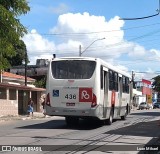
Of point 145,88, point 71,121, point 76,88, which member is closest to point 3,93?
point 71,121

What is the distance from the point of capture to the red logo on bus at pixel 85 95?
20938mm

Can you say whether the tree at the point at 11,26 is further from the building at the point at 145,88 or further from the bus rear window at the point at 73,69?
the building at the point at 145,88

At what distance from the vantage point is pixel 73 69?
21422 millimetres

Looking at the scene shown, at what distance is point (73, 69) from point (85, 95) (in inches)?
57.0

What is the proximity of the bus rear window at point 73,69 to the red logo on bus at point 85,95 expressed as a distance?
63 cm

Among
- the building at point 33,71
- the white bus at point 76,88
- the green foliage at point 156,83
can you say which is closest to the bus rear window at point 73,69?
the white bus at point 76,88

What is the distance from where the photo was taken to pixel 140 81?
397 ft

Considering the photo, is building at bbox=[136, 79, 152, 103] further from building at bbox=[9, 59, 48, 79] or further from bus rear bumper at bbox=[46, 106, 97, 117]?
bus rear bumper at bbox=[46, 106, 97, 117]

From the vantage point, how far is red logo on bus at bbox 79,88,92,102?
20938 millimetres

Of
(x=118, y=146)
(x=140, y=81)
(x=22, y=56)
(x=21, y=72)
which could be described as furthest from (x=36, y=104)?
(x=140, y=81)

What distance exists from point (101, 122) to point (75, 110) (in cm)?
470

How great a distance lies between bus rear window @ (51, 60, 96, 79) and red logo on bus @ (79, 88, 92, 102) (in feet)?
2.08

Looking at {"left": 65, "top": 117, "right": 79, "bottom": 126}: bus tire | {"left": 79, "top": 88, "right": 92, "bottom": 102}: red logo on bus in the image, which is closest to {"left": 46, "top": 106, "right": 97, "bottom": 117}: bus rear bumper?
{"left": 79, "top": 88, "right": 92, "bottom": 102}: red logo on bus

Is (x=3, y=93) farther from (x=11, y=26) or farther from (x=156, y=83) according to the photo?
(x=156, y=83)
